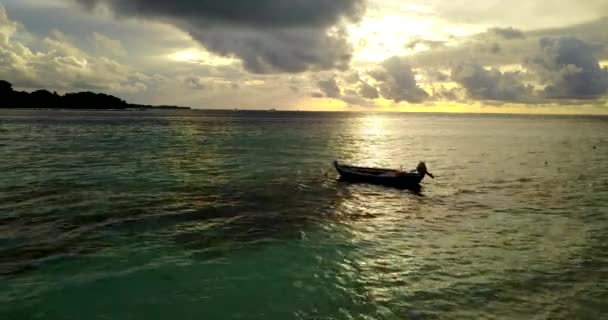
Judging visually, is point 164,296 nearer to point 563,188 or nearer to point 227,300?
point 227,300

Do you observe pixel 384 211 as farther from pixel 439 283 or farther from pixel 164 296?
pixel 164 296

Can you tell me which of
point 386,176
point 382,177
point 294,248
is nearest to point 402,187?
point 386,176

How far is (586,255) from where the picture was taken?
18875 millimetres

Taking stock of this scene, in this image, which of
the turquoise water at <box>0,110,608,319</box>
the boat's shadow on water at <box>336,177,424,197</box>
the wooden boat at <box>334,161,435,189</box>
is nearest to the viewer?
the turquoise water at <box>0,110,608,319</box>

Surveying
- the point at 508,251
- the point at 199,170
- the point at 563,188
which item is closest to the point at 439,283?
the point at 508,251

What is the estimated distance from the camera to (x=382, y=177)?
3631 cm

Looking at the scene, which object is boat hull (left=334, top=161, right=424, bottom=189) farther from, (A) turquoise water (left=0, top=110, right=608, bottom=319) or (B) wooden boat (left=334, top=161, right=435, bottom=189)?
(A) turquoise water (left=0, top=110, right=608, bottom=319)

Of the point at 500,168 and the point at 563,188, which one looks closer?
the point at 563,188

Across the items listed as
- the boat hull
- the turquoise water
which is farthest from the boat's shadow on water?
the turquoise water

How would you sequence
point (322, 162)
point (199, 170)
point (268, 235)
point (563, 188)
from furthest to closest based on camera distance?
point (322, 162) < point (199, 170) < point (563, 188) < point (268, 235)

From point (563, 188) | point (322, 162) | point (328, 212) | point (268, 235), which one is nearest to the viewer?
point (268, 235)

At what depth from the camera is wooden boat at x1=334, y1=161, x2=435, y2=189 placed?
1389 inches

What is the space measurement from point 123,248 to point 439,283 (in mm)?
13590

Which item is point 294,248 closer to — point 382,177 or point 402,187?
point 402,187
